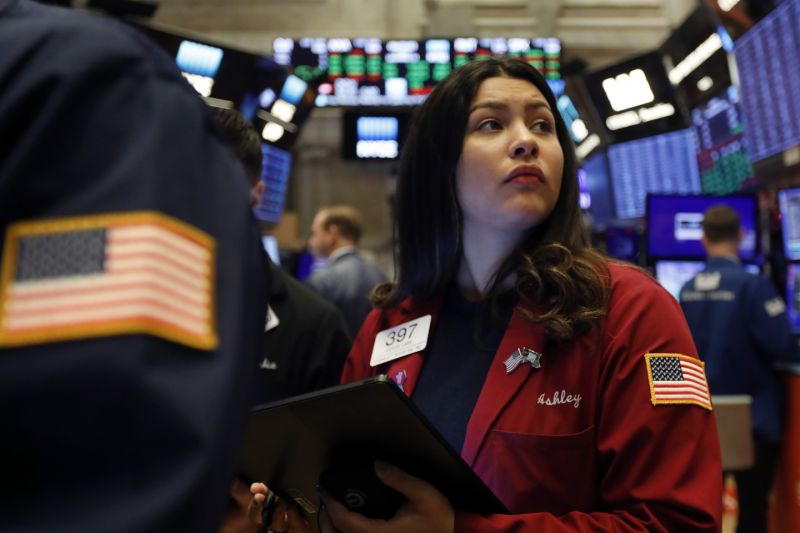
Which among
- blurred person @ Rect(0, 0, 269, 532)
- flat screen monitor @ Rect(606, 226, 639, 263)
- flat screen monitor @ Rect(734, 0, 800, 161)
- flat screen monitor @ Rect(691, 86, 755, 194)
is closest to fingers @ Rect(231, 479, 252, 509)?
blurred person @ Rect(0, 0, 269, 532)

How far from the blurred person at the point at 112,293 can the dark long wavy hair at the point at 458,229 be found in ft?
3.48

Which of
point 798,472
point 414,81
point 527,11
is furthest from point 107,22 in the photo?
point 527,11

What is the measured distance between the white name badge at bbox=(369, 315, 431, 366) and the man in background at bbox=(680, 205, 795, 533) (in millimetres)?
2809

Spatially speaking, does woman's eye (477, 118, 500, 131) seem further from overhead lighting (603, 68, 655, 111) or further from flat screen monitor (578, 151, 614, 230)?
flat screen monitor (578, 151, 614, 230)

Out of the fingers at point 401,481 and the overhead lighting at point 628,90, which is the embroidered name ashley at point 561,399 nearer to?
the fingers at point 401,481

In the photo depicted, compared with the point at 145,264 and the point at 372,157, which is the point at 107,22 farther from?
the point at 372,157

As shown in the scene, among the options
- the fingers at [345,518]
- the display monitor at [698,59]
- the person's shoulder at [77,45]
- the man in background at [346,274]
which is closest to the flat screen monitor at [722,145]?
the display monitor at [698,59]

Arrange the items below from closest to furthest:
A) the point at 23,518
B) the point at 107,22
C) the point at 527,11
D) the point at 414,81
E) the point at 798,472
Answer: the point at 23,518
the point at 107,22
the point at 798,472
the point at 414,81
the point at 527,11

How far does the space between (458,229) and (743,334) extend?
2.84 metres

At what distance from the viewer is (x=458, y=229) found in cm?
188

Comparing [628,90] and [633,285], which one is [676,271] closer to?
[628,90]

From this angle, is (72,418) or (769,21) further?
(769,21)

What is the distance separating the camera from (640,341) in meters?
1.44

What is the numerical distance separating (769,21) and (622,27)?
6545mm
